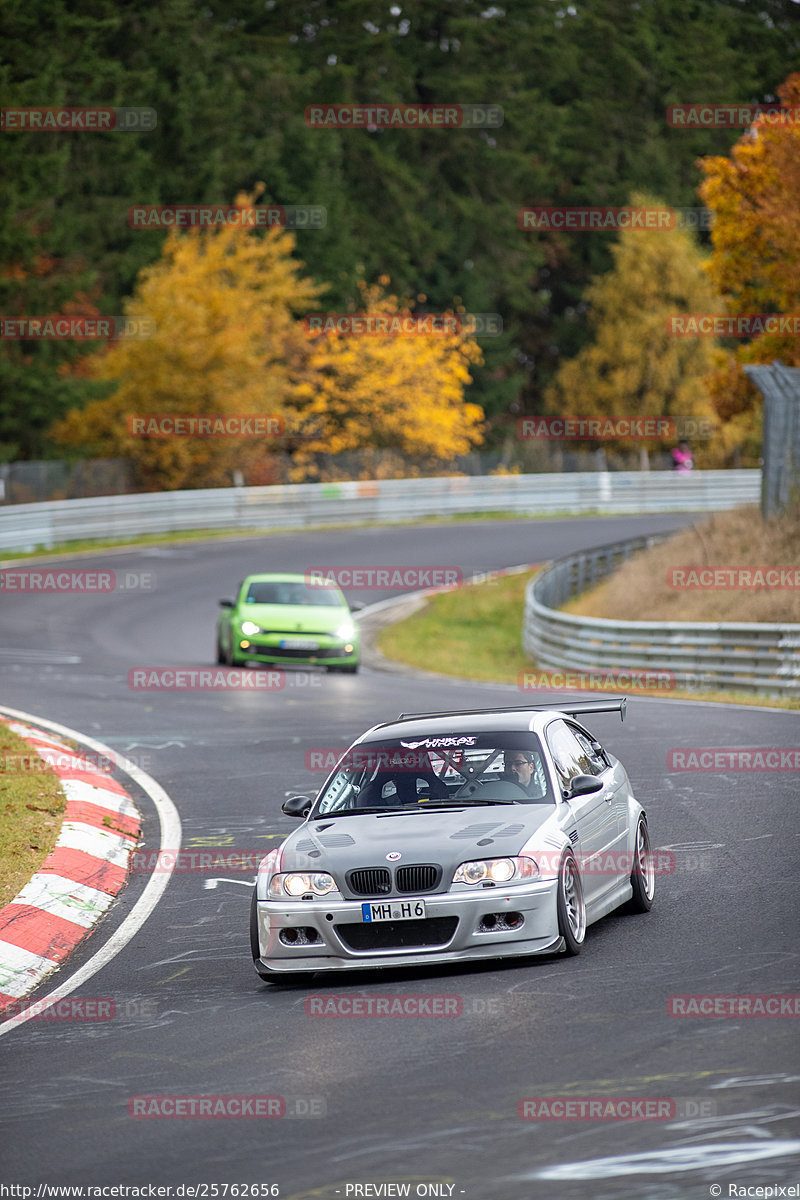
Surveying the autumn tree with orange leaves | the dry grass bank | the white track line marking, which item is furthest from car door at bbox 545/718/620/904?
the autumn tree with orange leaves

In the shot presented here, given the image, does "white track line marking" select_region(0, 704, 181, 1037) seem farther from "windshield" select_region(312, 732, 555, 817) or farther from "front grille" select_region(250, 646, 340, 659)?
"front grille" select_region(250, 646, 340, 659)

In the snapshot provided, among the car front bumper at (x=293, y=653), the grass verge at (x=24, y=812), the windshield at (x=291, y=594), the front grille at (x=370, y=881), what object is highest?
the front grille at (x=370, y=881)

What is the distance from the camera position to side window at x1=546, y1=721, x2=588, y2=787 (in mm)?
9703

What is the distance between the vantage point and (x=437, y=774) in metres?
9.63

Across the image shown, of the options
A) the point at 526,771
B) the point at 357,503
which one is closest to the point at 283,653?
the point at 526,771

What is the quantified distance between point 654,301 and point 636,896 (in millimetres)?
67178

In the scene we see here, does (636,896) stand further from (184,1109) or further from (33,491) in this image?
(33,491)

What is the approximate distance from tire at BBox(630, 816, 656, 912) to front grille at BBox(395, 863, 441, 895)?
1.80 m

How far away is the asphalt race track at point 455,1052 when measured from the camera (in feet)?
18.7

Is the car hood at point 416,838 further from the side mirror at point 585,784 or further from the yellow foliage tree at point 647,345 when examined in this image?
the yellow foliage tree at point 647,345

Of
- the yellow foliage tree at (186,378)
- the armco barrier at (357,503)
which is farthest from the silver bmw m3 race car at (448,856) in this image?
the yellow foliage tree at (186,378)

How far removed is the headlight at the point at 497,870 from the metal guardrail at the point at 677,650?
47.2ft

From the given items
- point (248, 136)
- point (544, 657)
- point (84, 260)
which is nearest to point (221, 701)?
point (544, 657)

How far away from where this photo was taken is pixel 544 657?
2908cm
